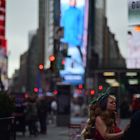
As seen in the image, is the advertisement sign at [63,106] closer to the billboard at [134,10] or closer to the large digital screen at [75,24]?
the billboard at [134,10]

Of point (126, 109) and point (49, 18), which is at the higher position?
point (49, 18)

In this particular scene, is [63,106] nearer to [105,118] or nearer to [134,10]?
[134,10]

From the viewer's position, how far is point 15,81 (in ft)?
510

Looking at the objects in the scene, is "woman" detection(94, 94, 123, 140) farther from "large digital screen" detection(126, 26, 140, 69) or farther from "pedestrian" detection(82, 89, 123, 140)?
"large digital screen" detection(126, 26, 140, 69)

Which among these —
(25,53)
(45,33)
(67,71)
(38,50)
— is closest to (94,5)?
(67,71)

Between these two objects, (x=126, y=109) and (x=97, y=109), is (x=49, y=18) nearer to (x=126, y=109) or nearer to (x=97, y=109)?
(x=126, y=109)

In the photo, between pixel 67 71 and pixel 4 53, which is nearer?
pixel 4 53

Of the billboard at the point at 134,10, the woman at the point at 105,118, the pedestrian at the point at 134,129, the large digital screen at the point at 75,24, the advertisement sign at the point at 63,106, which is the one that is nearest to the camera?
the pedestrian at the point at 134,129

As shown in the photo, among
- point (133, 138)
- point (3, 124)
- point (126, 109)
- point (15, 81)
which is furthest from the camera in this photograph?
point (15, 81)

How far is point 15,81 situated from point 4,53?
369 feet

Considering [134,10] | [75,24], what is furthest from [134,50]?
[75,24]

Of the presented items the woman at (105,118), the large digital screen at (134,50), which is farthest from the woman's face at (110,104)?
the large digital screen at (134,50)

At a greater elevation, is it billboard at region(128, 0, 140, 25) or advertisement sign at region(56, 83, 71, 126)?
billboard at region(128, 0, 140, 25)

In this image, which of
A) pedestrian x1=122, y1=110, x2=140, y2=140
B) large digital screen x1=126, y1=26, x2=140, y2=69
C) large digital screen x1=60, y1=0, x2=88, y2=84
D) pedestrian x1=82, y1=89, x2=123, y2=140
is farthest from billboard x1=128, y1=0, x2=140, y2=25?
large digital screen x1=60, y1=0, x2=88, y2=84
